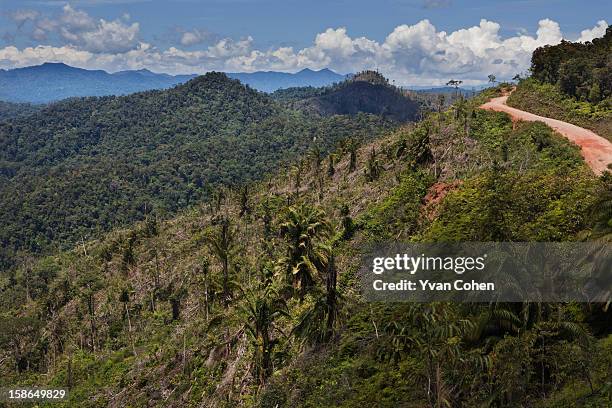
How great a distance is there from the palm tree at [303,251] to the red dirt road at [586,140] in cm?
2014

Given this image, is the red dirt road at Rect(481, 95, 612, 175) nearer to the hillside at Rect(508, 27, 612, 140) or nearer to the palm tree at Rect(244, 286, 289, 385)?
the hillside at Rect(508, 27, 612, 140)

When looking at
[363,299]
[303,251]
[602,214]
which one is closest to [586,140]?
[363,299]

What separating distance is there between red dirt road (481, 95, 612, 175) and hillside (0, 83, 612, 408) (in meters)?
1.57

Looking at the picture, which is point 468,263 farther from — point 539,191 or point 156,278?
point 156,278

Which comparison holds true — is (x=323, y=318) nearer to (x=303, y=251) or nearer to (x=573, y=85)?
(x=303, y=251)

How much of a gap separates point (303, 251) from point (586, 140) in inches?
1126

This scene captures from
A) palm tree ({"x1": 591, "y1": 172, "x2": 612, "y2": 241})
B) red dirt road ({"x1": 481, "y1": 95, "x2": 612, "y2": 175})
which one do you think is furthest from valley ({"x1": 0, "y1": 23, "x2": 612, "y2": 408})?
red dirt road ({"x1": 481, "y1": 95, "x2": 612, "y2": 175})

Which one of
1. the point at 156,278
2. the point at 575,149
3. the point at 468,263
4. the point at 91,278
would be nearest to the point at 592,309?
the point at 468,263

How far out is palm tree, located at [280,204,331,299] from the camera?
33.6 meters

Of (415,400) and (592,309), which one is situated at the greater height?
(592,309)

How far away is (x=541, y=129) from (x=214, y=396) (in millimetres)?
38322

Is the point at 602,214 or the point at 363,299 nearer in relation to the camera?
the point at 602,214

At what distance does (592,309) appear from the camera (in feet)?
56.4

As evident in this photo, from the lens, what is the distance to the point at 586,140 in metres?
42.8
